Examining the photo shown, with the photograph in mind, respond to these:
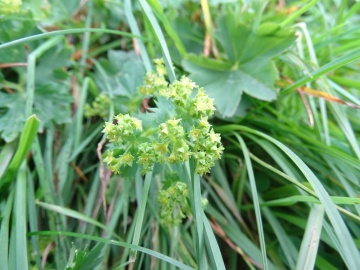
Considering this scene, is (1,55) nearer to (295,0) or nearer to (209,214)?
(209,214)

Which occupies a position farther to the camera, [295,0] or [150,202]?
[295,0]

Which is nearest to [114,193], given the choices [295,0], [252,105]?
[252,105]

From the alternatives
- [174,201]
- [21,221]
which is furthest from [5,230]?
[174,201]

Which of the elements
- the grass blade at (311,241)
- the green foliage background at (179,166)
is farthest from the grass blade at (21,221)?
the grass blade at (311,241)

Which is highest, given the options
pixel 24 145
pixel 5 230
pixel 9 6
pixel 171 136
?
pixel 9 6

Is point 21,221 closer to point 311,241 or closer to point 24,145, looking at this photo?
point 24,145

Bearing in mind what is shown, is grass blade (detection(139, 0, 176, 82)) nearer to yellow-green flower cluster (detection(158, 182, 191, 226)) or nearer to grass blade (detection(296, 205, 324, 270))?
yellow-green flower cluster (detection(158, 182, 191, 226))

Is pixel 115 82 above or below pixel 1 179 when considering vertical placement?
above
